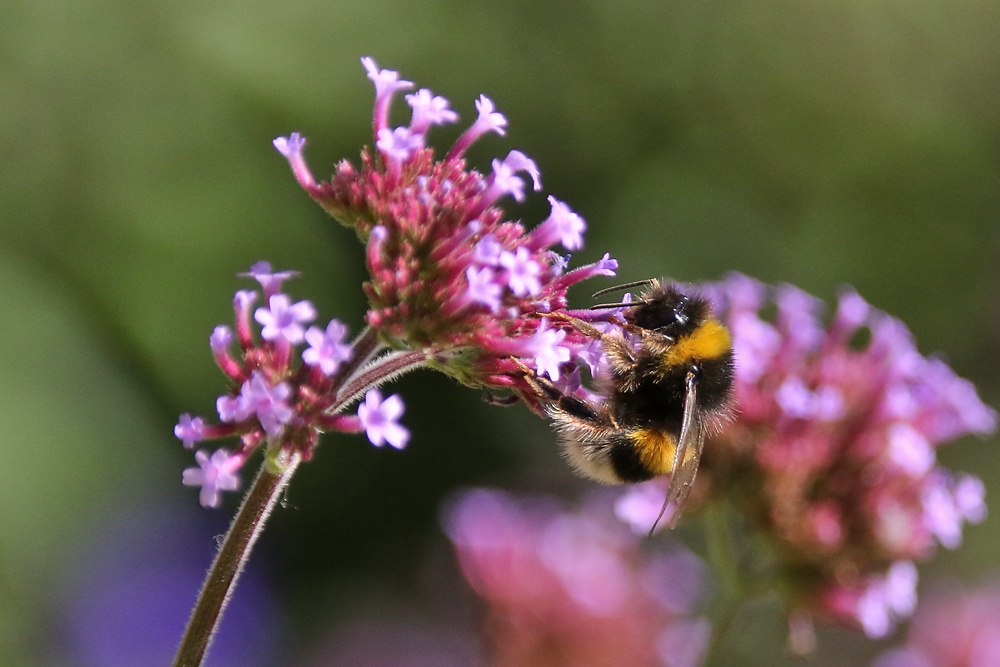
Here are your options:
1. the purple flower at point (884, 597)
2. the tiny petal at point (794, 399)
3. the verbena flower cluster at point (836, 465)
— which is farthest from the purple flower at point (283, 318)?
the purple flower at point (884, 597)

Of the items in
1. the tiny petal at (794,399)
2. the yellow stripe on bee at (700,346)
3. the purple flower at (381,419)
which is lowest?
the tiny petal at (794,399)

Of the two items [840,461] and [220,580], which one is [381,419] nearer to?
[220,580]

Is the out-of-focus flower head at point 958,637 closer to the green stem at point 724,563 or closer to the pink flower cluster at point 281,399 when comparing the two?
the green stem at point 724,563

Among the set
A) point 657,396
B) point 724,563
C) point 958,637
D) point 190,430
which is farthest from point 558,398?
point 958,637

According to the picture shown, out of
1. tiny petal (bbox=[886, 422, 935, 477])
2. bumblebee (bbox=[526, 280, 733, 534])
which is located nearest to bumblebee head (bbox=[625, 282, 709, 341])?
bumblebee (bbox=[526, 280, 733, 534])

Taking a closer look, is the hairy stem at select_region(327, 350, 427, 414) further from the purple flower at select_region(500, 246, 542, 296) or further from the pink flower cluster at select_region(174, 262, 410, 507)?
the purple flower at select_region(500, 246, 542, 296)

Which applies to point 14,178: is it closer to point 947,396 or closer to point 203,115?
point 203,115
